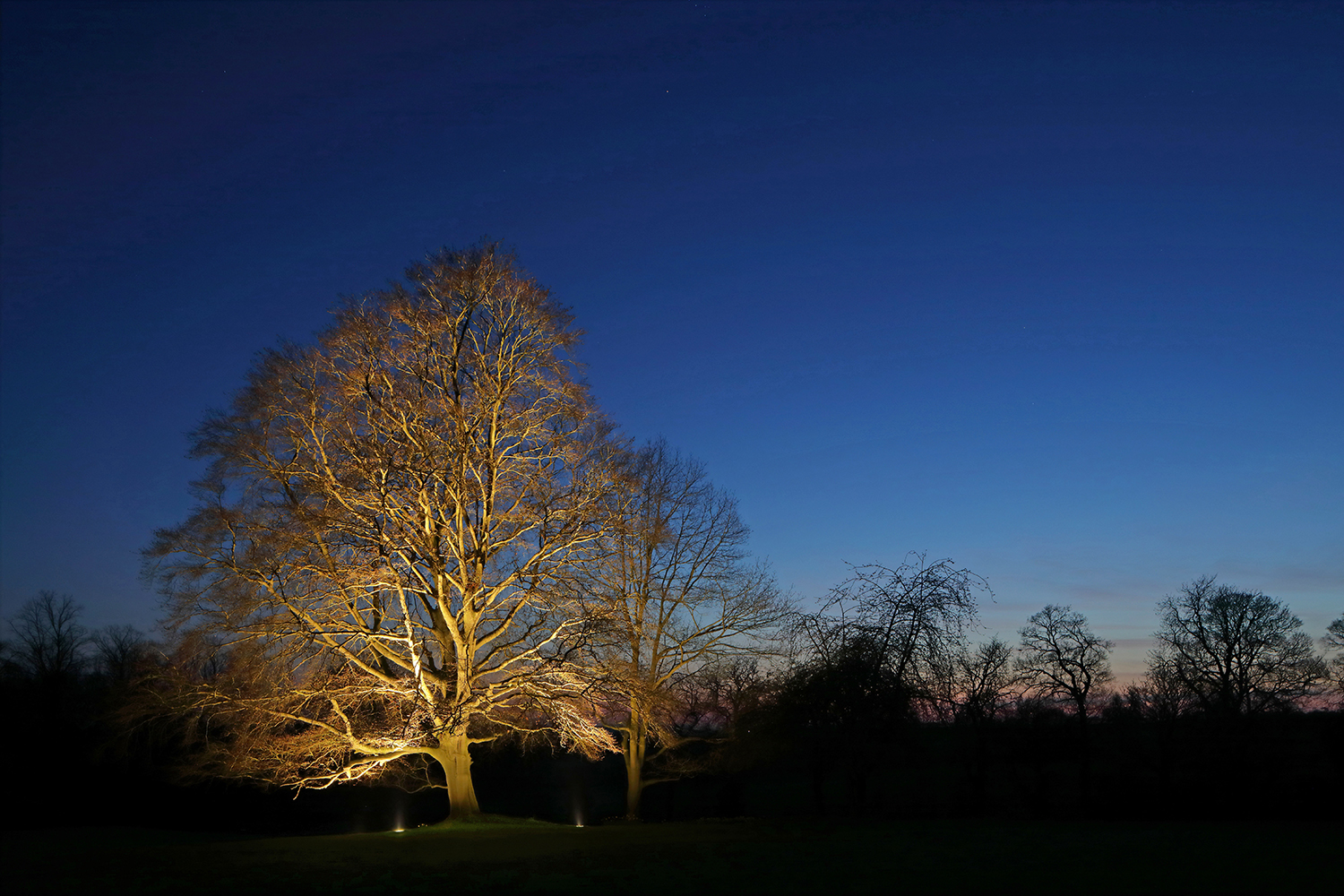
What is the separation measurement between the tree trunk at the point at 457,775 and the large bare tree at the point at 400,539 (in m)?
0.05

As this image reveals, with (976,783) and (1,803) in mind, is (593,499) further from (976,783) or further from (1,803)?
(1,803)

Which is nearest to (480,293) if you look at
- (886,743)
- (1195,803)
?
(886,743)

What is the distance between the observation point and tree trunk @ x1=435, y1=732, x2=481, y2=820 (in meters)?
19.2

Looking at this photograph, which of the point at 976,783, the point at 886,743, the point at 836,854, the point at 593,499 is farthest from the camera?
the point at 976,783

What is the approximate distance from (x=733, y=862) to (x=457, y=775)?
9.27 meters

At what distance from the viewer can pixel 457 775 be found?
19.3 meters

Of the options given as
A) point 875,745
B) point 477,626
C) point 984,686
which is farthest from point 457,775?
point 984,686

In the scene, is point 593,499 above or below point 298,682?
above

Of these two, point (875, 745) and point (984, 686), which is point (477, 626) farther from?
point (984, 686)

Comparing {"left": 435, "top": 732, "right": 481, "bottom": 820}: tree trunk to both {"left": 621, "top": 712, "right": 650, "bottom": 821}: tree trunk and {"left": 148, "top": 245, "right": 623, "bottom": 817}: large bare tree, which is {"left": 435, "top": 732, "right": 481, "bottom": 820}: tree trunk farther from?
{"left": 621, "top": 712, "right": 650, "bottom": 821}: tree trunk

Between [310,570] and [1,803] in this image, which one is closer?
[310,570]

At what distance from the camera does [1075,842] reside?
567 inches

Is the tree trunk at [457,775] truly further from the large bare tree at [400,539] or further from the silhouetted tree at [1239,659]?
the silhouetted tree at [1239,659]

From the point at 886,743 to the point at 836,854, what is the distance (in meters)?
10.8
